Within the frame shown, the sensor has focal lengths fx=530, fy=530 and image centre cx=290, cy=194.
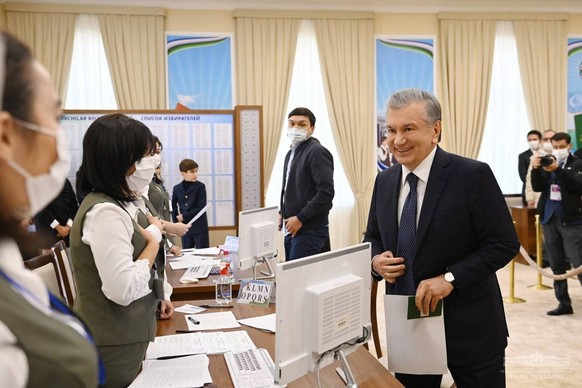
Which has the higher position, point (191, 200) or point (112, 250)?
point (112, 250)

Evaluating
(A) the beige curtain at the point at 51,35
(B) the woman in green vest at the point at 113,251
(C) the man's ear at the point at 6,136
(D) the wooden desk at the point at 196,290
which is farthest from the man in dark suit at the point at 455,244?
(A) the beige curtain at the point at 51,35

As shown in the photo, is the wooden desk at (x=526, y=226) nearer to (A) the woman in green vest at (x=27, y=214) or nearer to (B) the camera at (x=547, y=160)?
(B) the camera at (x=547, y=160)

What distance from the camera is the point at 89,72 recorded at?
6973 mm

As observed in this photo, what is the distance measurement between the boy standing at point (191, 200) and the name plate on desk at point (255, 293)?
3.21m

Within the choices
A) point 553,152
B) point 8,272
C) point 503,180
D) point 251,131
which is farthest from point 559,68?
point 8,272

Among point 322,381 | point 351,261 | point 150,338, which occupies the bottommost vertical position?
point 322,381

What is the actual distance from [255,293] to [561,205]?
339cm

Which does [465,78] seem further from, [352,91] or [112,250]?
[112,250]

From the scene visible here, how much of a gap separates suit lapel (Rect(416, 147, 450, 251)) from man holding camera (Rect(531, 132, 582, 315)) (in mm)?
3267

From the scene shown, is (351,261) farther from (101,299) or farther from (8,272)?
(8,272)

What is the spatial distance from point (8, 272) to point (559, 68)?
853 cm

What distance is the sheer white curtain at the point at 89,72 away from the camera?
6.91 metres

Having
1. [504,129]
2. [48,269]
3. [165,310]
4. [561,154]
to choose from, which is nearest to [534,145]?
[504,129]

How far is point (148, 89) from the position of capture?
6.99m
